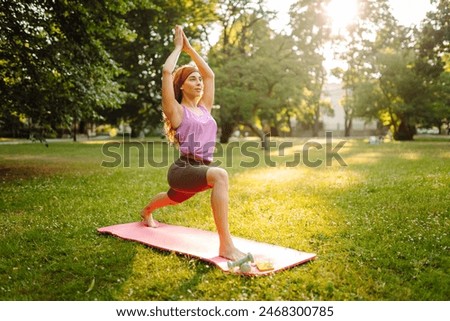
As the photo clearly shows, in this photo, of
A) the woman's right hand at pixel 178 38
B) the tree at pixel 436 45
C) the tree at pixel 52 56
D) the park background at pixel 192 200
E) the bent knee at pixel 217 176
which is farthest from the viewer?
the tree at pixel 436 45

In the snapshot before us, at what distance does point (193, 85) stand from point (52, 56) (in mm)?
10183

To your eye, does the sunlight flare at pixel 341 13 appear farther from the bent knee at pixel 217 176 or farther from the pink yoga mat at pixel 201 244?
the bent knee at pixel 217 176

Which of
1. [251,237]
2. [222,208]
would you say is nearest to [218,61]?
[251,237]

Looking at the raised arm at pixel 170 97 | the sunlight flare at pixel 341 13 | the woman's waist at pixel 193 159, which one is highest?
the sunlight flare at pixel 341 13

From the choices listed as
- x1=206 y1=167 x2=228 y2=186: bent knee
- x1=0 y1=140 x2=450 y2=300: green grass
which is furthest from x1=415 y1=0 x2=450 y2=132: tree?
x1=206 y1=167 x2=228 y2=186: bent knee

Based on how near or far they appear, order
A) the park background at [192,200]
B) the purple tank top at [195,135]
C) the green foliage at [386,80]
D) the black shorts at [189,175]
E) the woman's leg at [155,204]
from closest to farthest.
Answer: the park background at [192,200]
the black shorts at [189,175]
the purple tank top at [195,135]
the woman's leg at [155,204]
the green foliage at [386,80]

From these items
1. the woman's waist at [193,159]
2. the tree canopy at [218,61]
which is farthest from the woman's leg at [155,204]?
the tree canopy at [218,61]

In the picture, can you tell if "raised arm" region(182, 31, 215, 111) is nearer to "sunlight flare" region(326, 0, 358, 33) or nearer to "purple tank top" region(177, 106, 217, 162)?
"purple tank top" region(177, 106, 217, 162)

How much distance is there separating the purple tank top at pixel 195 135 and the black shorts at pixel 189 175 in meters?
0.12

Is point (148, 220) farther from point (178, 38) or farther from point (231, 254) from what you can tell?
point (178, 38)

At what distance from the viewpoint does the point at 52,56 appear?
1402 centimetres

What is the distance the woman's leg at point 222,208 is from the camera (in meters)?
5.05
